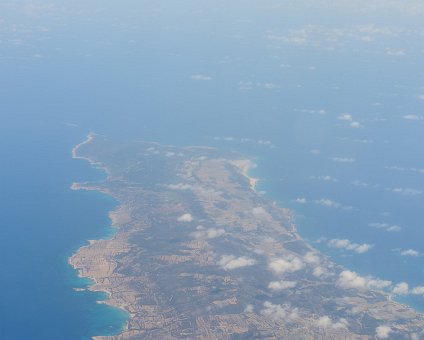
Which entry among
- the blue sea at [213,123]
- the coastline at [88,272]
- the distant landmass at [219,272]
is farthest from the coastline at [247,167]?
the coastline at [88,272]

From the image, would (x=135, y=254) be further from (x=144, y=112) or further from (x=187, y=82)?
(x=187, y=82)

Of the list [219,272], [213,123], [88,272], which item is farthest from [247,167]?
[88,272]

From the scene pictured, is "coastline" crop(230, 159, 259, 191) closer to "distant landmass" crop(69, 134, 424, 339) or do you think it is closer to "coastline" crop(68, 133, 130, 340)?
"distant landmass" crop(69, 134, 424, 339)

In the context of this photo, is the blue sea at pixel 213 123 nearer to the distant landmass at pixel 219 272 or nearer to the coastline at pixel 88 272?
the coastline at pixel 88 272

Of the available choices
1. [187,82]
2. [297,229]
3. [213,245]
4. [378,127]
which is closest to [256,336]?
[213,245]

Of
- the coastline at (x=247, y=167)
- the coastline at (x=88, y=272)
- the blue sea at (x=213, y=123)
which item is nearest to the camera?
the coastline at (x=88, y=272)
